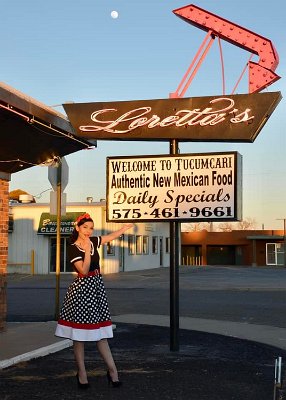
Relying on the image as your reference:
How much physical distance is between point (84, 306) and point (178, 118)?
4.08 meters

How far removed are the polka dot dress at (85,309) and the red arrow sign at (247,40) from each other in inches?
175

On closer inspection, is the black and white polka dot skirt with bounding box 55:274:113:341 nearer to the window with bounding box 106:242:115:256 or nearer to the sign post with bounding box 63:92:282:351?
the sign post with bounding box 63:92:282:351

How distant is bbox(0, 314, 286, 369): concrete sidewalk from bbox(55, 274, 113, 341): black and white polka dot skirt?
1.83 metres

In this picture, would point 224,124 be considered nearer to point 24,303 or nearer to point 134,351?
point 134,351

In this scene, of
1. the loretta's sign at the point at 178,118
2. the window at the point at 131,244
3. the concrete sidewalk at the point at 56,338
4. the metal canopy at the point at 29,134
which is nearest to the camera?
the metal canopy at the point at 29,134

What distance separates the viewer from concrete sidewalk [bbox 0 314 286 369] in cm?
838

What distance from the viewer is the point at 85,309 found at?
621cm

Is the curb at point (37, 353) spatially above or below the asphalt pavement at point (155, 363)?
above

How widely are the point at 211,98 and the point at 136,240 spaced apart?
112 ft

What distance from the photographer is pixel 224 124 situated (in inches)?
354

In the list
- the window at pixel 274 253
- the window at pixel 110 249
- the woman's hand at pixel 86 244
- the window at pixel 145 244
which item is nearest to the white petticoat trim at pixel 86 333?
the woman's hand at pixel 86 244

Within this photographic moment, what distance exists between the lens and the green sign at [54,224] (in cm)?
3459

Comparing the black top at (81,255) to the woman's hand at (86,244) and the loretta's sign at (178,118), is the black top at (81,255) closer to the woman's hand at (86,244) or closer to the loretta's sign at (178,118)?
the woman's hand at (86,244)

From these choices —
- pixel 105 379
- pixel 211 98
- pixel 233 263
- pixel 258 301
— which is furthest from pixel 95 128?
pixel 233 263
